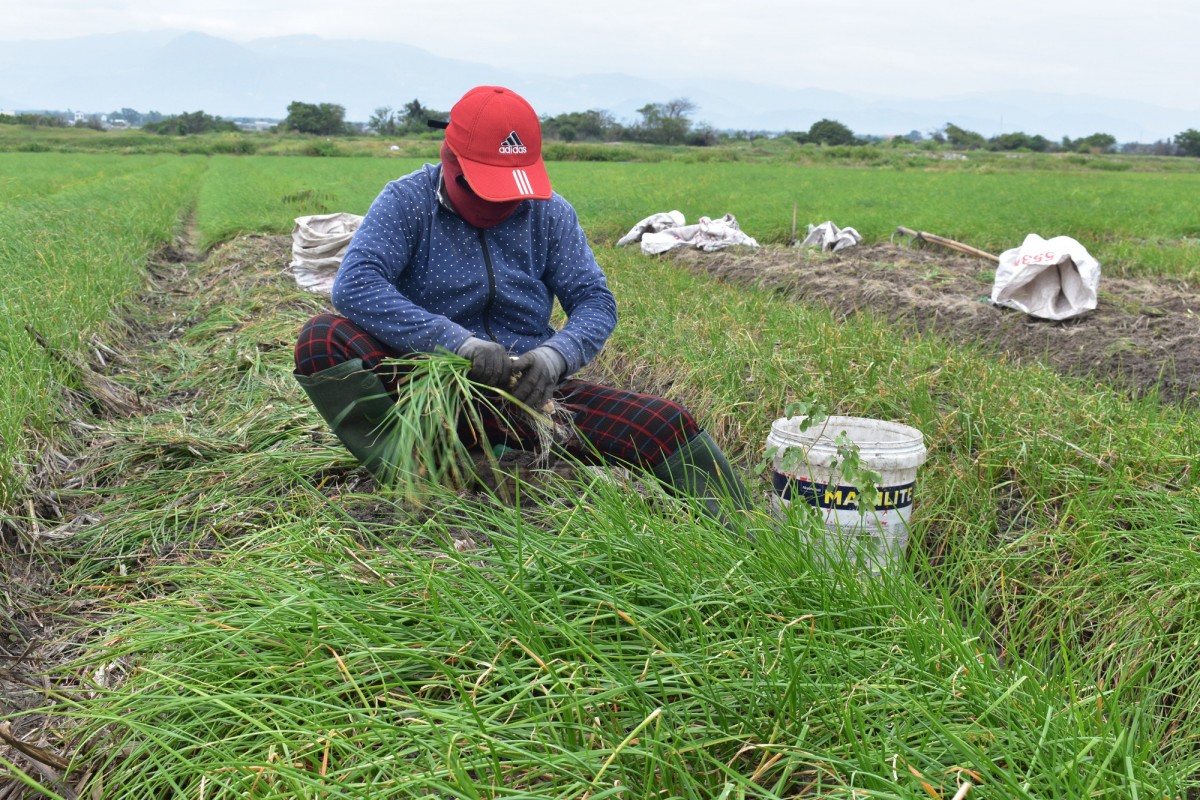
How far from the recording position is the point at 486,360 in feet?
6.98

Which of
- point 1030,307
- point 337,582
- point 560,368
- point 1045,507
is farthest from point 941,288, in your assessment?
point 337,582

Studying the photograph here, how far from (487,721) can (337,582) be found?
572 millimetres

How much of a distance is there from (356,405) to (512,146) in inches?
30.3

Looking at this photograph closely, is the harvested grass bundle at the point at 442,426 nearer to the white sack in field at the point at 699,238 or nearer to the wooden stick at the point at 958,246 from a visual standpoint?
the wooden stick at the point at 958,246

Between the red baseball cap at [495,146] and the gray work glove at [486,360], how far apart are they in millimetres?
385


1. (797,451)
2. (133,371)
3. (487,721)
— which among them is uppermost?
(797,451)

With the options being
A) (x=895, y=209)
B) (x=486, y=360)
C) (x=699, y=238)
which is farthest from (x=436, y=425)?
(x=895, y=209)

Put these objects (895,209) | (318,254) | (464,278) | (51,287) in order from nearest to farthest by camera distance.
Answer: (464,278), (51,287), (318,254), (895,209)

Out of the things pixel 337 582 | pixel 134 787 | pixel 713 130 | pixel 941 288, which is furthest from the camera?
pixel 713 130

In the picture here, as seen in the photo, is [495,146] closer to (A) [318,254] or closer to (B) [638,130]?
(A) [318,254]

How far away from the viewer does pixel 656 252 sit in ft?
28.0

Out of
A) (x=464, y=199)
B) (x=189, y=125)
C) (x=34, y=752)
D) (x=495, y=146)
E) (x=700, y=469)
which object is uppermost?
(x=189, y=125)

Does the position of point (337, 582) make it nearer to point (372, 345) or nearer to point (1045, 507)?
point (372, 345)

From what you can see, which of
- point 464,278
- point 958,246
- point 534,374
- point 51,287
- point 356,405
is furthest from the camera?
point 958,246
